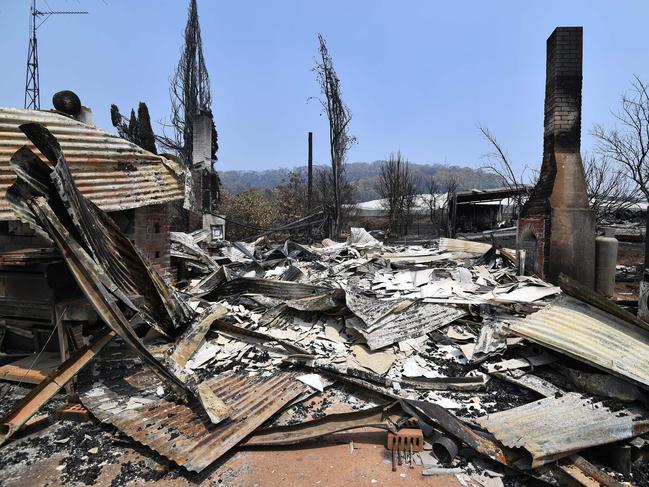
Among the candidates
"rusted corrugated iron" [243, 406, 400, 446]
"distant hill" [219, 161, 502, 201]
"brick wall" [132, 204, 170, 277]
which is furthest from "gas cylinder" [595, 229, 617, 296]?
"distant hill" [219, 161, 502, 201]

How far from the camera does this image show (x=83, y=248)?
396 centimetres

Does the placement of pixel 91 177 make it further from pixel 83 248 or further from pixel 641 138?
pixel 641 138

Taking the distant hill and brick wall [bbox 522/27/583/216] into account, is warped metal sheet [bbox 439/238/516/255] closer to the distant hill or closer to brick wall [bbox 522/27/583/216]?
brick wall [bbox 522/27/583/216]

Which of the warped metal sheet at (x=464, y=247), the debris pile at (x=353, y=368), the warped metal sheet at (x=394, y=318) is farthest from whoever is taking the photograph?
the warped metal sheet at (x=464, y=247)

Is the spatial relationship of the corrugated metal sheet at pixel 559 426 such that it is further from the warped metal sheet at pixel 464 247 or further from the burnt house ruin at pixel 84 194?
the warped metal sheet at pixel 464 247

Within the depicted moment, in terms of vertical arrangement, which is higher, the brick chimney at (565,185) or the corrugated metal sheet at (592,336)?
the brick chimney at (565,185)

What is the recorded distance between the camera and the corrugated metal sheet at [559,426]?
10.1 ft

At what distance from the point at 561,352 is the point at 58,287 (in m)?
5.41

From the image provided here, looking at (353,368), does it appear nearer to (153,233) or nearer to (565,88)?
(153,233)

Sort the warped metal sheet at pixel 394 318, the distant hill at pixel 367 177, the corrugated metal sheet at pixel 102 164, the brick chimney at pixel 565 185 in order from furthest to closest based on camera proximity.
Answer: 1. the distant hill at pixel 367 177
2. the brick chimney at pixel 565 185
3. the warped metal sheet at pixel 394 318
4. the corrugated metal sheet at pixel 102 164

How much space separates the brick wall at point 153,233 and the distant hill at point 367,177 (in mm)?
19319

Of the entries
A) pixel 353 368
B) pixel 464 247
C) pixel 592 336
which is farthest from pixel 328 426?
pixel 464 247

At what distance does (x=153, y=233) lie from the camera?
6.67 m

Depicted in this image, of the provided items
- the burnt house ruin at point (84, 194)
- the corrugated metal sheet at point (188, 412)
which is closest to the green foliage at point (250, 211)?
the burnt house ruin at point (84, 194)
